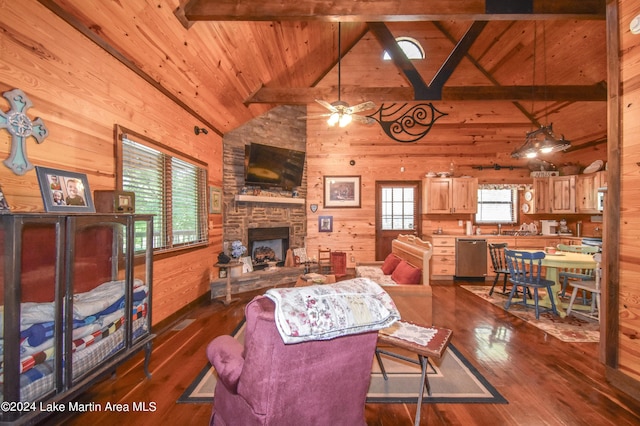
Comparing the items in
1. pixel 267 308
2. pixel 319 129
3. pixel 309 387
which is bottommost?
pixel 309 387

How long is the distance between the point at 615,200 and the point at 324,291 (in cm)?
262

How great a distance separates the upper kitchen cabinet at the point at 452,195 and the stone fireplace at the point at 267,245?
10.9 feet

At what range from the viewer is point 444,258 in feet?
19.5

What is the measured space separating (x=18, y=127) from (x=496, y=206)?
25.3ft

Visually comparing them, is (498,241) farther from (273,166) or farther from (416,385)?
(273,166)

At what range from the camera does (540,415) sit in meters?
1.93

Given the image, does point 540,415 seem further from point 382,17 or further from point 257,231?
point 257,231

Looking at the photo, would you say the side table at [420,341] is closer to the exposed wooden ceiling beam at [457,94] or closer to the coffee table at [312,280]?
the coffee table at [312,280]

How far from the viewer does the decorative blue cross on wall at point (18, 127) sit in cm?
167

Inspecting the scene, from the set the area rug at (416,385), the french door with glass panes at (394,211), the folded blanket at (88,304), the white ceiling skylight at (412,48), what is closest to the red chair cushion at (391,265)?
the area rug at (416,385)

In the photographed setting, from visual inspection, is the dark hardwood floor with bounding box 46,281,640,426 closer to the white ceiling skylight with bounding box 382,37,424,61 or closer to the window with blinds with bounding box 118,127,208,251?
the window with blinds with bounding box 118,127,208,251

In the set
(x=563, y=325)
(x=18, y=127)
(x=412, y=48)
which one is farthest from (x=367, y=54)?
(x=18, y=127)

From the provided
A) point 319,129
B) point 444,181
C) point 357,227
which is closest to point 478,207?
point 444,181

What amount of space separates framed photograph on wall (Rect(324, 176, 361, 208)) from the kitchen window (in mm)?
2892
